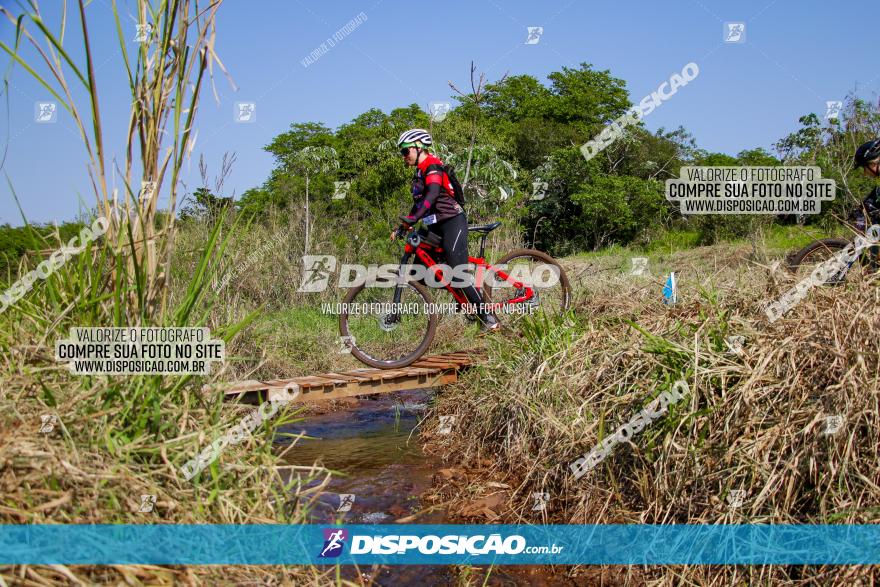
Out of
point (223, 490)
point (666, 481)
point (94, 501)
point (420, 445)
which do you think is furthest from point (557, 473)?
point (94, 501)

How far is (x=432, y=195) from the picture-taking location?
→ 6.11 metres

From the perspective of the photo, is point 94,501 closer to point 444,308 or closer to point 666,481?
point 666,481

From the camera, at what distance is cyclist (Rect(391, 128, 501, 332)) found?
6.12m

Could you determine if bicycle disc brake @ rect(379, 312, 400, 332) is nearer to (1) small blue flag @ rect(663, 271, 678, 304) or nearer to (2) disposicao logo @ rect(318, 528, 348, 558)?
(1) small blue flag @ rect(663, 271, 678, 304)

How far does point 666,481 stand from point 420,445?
296 cm

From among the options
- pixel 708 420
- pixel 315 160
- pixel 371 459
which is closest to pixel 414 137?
pixel 371 459

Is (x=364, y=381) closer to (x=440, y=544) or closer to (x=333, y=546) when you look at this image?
(x=440, y=544)

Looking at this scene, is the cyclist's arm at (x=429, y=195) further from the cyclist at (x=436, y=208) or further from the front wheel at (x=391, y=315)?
the front wheel at (x=391, y=315)

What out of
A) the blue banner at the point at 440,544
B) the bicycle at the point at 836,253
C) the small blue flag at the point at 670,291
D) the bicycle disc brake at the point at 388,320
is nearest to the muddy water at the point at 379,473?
the blue banner at the point at 440,544

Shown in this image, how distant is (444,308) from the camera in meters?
6.89

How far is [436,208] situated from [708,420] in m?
3.47

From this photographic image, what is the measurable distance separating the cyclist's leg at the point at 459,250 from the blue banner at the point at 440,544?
259 cm

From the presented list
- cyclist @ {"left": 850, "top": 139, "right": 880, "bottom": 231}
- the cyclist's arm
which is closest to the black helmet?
cyclist @ {"left": 850, "top": 139, "right": 880, "bottom": 231}

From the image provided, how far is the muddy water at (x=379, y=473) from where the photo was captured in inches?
148
